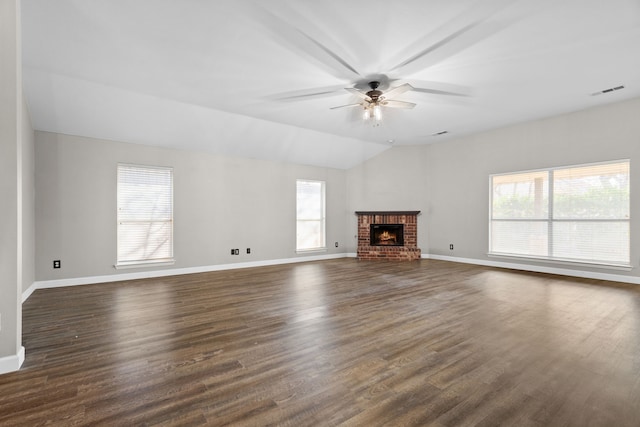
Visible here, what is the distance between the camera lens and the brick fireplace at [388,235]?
7.45 metres

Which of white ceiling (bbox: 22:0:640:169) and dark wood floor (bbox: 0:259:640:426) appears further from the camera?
white ceiling (bbox: 22:0:640:169)

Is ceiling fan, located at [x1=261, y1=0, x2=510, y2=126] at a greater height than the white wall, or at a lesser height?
greater

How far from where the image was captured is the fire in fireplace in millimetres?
7688

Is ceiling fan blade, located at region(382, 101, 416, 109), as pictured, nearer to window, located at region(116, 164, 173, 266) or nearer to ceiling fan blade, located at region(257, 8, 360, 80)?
ceiling fan blade, located at region(257, 8, 360, 80)

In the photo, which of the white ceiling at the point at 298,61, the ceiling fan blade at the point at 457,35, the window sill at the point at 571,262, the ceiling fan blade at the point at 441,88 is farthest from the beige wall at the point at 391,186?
the ceiling fan blade at the point at 457,35

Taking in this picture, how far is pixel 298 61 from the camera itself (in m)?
3.34

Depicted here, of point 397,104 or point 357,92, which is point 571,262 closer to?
point 397,104

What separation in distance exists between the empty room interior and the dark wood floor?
0.02m

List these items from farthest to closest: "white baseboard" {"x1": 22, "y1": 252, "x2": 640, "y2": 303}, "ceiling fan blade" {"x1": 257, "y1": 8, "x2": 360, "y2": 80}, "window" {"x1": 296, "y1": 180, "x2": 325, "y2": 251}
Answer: "window" {"x1": 296, "y1": 180, "x2": 325, "y2": 251}, "white baseboard" {"x1": 22, "y1": 252, "x2": 640, "y2": 303}, "ceiling fan blade" {"x1": 257, "y1": 8, "x2": 360, "y2": 80}

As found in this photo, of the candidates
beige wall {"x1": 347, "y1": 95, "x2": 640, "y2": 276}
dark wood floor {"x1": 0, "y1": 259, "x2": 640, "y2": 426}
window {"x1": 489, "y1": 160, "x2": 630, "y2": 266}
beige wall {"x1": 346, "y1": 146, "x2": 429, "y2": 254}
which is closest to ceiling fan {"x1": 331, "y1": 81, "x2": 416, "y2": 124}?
dark wood floor {"x1": 0, "y1": 259, "x2": 640, "y2": 426}

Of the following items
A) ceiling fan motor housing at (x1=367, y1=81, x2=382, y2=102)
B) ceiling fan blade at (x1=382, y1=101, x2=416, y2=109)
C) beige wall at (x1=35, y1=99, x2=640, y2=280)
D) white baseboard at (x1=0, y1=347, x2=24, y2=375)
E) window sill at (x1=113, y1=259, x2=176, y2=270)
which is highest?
ceiling fan motor housing at (x1=367, y1=81, x2=382, y2=102)

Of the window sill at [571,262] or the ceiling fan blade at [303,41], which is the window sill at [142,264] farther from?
the window sill at [571,262]

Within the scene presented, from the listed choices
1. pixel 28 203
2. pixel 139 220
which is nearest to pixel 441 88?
pixel 139 220

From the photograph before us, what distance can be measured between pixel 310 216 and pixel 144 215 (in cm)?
365
